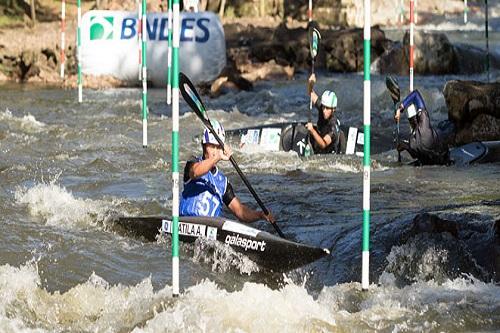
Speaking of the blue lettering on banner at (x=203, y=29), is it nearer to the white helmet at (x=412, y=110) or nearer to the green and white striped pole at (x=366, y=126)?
→ the white helmet at (x=412, y=110)

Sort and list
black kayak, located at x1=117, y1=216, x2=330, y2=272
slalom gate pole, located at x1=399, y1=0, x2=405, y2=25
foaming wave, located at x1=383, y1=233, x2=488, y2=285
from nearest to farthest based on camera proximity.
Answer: foaming wave, located at x1=383, y1=233, x2=488, y2=285 → black kayak, located at x1=117, y1=216, x2=330, y2=272 → slalom gate pole, located at x1=399, y1=0, x2=405, y2=25

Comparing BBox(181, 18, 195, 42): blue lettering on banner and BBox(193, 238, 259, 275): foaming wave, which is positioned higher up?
BBox(181, 18, 195, 42): blue lettering on banner

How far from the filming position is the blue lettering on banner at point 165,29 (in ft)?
70.4

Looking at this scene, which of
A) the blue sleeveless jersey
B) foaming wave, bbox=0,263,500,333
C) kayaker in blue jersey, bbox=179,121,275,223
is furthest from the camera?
the blue sleeveless jersey

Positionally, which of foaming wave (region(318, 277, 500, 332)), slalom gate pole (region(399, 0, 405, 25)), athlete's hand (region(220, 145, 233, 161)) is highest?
slalom gate pole (region(399, 0, 405, 25))

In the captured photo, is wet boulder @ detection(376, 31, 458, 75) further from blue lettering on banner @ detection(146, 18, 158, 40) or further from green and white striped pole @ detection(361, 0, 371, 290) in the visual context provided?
green and white striped pole @ detection(361, 0, 371, 290)

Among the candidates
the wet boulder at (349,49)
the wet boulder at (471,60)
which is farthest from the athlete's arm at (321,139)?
the wet boulder at (349,49)

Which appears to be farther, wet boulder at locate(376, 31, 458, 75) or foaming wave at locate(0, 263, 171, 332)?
wet boulder at locate(376, 31, 458, 75)

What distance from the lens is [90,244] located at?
327 inches

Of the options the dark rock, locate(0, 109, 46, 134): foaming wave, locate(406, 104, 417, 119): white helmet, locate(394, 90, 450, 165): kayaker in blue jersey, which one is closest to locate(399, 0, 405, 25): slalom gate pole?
A: the dark rock

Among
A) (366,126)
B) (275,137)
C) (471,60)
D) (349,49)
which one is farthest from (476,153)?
(349,49)

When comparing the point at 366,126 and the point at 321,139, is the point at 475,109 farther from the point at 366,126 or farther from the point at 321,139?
the point at 366,126

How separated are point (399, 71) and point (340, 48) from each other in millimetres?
1831

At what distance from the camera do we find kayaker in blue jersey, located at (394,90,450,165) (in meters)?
11.6
